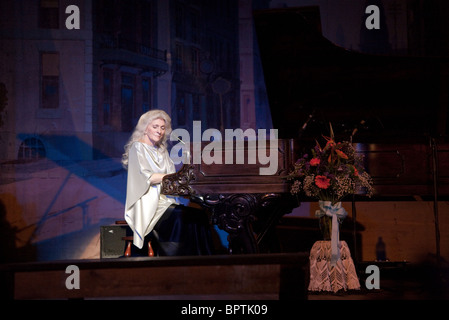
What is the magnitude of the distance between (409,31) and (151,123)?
368 cm

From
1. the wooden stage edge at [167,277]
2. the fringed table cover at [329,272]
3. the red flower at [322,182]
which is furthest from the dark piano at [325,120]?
the wooden stage edge at [167,277]

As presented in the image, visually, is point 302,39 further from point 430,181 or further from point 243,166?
point 430,181

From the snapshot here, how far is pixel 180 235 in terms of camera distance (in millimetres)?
4043

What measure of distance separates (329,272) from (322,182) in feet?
2.25

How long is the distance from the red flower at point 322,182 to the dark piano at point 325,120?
225 mm

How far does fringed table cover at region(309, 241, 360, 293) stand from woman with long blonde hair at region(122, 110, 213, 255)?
0.85 meters

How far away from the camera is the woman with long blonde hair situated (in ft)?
13.2

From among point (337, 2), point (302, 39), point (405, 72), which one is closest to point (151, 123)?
point (302, 39)

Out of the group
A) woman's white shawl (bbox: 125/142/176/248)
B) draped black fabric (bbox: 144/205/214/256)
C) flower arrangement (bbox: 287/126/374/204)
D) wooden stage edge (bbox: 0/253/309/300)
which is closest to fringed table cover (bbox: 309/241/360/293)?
flower arrangement (bbox: 287/126/374/204)

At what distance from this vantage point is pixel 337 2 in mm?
6738

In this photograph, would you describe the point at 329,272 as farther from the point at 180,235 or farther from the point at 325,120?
the point at 325,120

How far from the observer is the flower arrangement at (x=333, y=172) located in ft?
12.4

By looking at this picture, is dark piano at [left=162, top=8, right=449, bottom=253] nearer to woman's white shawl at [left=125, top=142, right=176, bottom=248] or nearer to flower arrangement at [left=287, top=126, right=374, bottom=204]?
flower arrangement at [left=287, top=126, right=374, bottom=204]

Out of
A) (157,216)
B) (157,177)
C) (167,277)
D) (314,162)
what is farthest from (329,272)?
(167,277)
